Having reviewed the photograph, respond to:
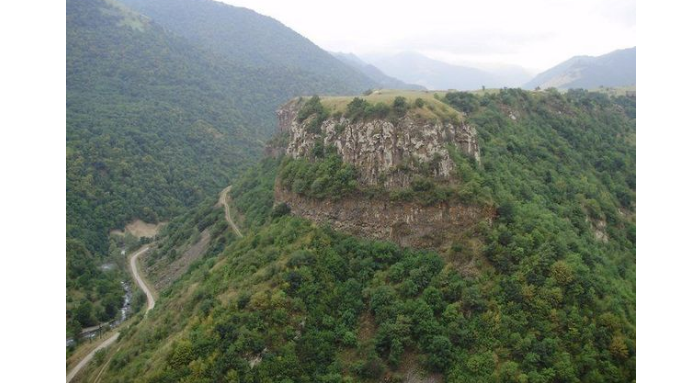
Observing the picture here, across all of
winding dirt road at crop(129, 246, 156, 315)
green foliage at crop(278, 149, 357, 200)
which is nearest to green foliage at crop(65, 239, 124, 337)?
winding dirt road at crop(129, 246, 156, 315)

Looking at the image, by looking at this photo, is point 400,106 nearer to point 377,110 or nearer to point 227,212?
point 377,110

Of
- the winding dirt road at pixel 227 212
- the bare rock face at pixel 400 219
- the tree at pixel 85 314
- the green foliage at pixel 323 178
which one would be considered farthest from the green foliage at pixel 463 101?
the tree at pixel 85 314

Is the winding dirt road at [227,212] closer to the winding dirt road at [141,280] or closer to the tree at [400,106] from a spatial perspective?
the winding dirt road at [141,280]

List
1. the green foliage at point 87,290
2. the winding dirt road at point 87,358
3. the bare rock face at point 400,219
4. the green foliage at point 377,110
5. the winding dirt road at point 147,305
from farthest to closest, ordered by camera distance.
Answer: the green foliage at point 87,290, the winding dirt road at point 147,305, the winding dirt road at point 87,358, the green foliage at point 377,110, the bare rock face at point 400,219

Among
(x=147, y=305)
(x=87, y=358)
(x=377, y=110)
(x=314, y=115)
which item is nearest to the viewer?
(x=377, y=110)

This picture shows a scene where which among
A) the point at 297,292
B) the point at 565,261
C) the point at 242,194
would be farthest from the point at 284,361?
the point at 242,194

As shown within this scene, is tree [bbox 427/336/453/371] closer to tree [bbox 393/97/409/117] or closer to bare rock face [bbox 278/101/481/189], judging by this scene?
bare rock face [bbox 278/101/481/189]

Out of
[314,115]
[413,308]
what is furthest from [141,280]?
[413,308]
